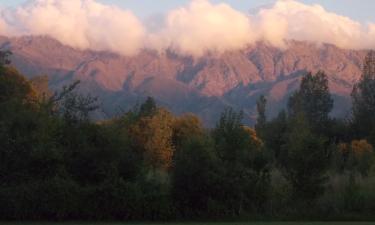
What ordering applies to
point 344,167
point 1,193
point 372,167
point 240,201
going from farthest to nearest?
1. point 344,167
2. point 372,167
3. point 240,201
4. point 1,193

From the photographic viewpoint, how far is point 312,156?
2888 centimetres

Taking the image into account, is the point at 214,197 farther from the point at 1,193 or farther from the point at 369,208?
the point at 1,193

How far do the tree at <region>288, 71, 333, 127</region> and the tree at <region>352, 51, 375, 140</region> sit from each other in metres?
3.73

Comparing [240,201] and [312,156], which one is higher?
[312,156]

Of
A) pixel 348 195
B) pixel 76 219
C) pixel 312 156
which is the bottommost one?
pixel 76 219

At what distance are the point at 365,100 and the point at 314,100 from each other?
648 cm

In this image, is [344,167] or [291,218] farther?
[344,167]

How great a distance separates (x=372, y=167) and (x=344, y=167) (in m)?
4.38

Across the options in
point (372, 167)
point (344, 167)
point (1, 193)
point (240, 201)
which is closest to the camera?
point (1, 193)

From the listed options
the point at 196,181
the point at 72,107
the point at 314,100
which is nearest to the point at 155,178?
the point at 196,181

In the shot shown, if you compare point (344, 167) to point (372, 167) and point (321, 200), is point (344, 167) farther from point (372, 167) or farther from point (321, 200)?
point (321, 200)

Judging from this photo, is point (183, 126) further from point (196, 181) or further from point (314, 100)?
point (314, 100)

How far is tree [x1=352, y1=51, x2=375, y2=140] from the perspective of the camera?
66.8 m

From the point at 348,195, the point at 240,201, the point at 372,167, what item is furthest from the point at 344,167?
the point at 240,201
